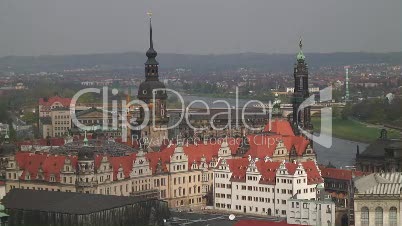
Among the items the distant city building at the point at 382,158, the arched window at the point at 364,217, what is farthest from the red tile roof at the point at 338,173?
the arched window at the point at 364,217

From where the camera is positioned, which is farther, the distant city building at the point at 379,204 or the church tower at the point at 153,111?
the church tower at the point at 153,111

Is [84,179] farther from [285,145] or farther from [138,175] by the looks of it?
[285,145]

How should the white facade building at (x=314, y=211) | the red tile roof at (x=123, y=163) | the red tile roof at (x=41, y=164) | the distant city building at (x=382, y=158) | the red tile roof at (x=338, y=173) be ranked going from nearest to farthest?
the white facade building at (x=314, y=211)
the red tile roof at (x=41, y=164)
the red tile roof at (x=123, y=163)
the red tile roof at (x=338, y=173)
the distant city building at (x=382, y=158)

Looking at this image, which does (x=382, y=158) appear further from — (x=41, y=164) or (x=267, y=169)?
(x=41, y=164)

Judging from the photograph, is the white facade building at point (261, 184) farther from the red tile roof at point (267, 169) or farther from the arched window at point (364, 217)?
the arched window at point (364, 217)

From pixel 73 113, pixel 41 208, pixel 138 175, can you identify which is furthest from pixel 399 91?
pixel 41 208
